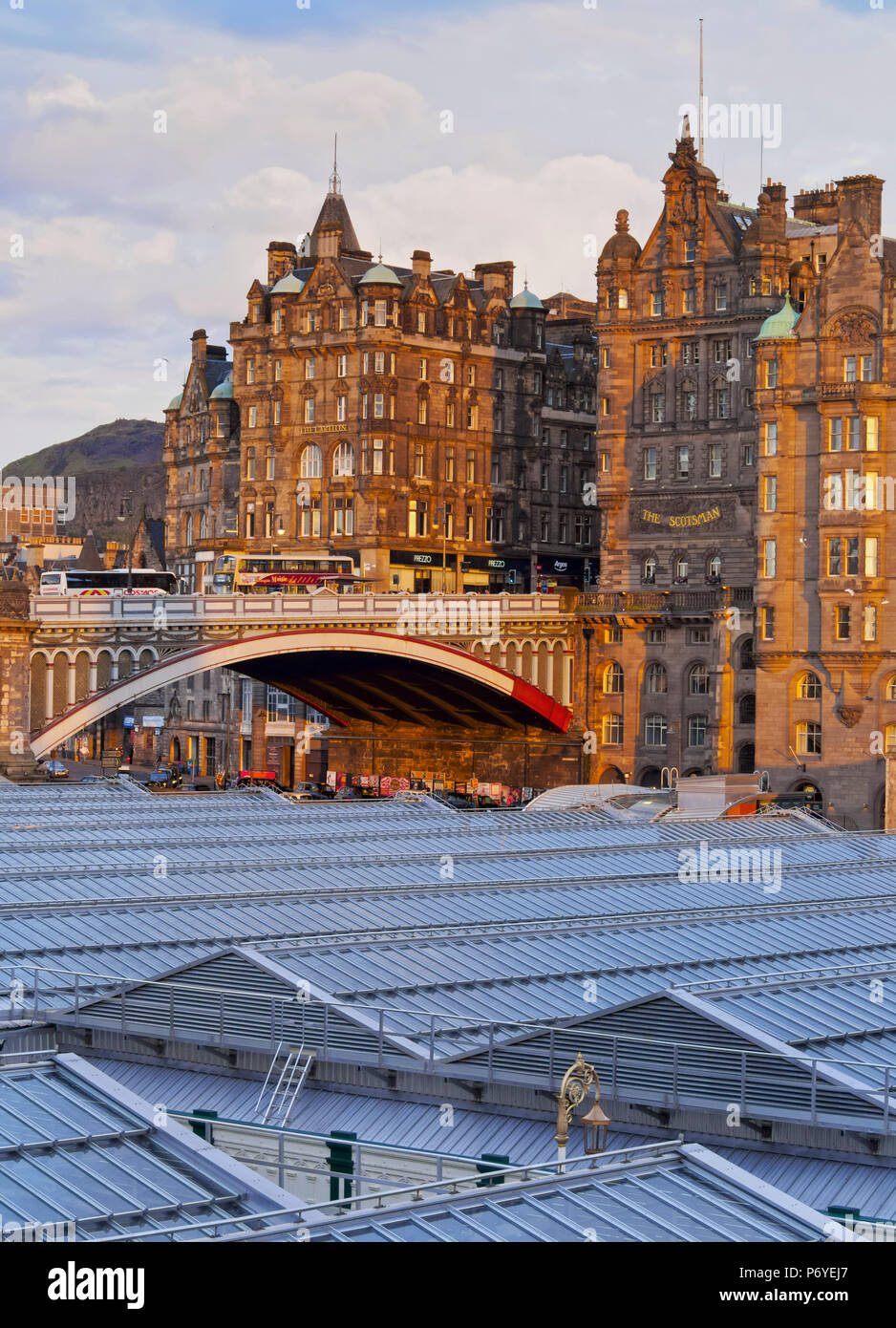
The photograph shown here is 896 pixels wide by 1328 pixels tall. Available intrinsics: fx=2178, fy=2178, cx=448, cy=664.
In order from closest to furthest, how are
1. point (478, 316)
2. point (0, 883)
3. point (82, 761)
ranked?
point (0, 883), point (478, 316), point (82, 761)

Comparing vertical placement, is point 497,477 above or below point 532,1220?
above

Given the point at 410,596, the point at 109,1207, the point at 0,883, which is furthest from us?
the point at 410,596

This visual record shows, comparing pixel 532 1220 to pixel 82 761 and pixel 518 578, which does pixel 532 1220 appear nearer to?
pixel 518 578

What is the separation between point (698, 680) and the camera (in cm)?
14362

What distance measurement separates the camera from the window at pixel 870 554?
128875 mm

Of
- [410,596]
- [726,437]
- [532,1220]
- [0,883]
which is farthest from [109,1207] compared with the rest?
[726,437]

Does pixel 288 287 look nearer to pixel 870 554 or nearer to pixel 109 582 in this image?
pixel 109 582

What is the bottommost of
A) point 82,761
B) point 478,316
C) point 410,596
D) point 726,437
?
point 82,761

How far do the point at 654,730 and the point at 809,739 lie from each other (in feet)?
51.2

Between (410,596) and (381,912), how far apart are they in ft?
240

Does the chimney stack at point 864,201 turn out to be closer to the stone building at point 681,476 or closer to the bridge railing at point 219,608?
the stone building at point 681,476

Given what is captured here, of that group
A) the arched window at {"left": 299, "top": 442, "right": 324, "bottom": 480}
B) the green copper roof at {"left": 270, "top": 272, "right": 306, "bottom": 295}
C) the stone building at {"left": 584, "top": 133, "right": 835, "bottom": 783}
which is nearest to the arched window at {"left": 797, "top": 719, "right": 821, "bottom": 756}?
the stone building at {"left": 584, "top": 133, "right": 835, "bottom": 783}

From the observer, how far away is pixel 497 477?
6708 inches

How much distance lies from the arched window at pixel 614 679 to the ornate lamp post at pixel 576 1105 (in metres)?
114
